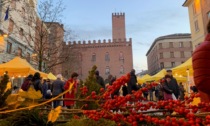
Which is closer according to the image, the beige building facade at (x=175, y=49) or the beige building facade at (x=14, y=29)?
the beige building facade at (x=14, y=29)

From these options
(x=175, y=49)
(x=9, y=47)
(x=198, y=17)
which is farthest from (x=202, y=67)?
(x=175, y=49)

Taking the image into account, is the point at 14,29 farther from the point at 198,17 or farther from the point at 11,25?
the point at 198,17

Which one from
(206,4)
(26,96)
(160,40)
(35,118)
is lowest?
(35,118)

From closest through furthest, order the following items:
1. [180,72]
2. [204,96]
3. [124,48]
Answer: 1. [204,96]
2. [180,72]
3. [124,48]

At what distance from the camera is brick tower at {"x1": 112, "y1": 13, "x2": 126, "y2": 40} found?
251 ft

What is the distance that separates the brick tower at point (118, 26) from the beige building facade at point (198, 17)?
4533 centimetres

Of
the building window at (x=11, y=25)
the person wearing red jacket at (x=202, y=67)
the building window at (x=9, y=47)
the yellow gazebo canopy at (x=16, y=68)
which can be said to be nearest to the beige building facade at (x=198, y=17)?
the yellow gazebo canopy at (x=16, y=68)

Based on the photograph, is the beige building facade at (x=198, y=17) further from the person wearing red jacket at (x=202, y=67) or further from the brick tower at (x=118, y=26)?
the brick tower at (x=118, y=26)

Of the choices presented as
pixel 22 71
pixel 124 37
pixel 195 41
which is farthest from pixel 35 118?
pixel 124 37

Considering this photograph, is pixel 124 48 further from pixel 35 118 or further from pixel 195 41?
pixel 35 118

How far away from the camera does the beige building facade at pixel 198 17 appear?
25.2 meters

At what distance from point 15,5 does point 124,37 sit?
53.7 m

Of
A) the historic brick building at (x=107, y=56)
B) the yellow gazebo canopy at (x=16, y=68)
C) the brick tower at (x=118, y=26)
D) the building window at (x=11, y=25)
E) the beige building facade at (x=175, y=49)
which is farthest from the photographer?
the brick tower at (x=118, y=26)

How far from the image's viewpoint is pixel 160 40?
64625 mm
